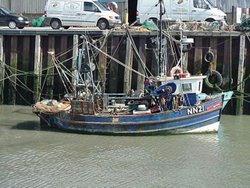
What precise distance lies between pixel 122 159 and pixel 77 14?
13218mm

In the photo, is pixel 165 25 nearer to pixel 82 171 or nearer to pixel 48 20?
pixel 48 20

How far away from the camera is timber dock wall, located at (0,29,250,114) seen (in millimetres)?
23219

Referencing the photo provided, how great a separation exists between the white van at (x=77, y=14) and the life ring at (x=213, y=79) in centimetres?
666

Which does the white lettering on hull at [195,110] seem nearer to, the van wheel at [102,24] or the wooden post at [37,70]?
the wooden post at [37,70]

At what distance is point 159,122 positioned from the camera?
19.6m

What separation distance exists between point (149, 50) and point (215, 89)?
3126 millimetres

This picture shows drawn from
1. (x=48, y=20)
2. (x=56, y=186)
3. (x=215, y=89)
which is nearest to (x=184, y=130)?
(x=215, y=89)

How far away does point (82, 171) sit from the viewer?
50.5 ft

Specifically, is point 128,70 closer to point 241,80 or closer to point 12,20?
point 241,80

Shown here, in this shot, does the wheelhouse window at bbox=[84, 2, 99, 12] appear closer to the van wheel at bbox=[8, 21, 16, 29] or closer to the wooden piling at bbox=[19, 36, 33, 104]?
the van wheel at bbox=[8, 21, 16, 29]

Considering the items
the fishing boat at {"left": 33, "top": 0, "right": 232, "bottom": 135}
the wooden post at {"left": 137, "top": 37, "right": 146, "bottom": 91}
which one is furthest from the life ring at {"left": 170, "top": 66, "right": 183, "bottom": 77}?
the wooden post at {"left": 137, "top": 37, "right": 146, "bottom": 91}

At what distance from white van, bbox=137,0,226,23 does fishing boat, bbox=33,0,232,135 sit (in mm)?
7903

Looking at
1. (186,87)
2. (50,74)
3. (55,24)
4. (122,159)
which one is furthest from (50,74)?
(122,159)

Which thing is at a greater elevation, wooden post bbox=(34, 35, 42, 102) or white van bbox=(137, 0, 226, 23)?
white van bbox=(137, 0, 226, 23)
